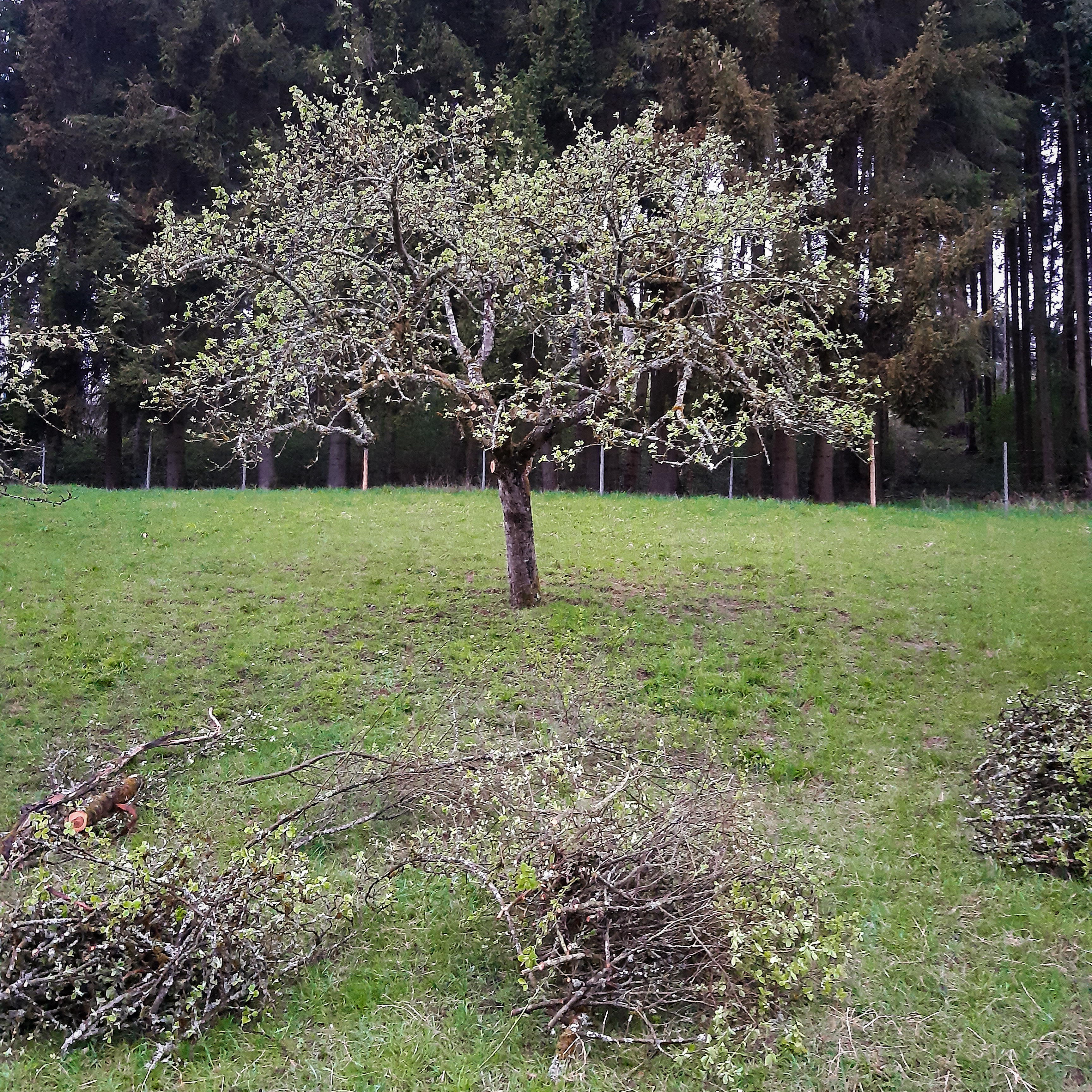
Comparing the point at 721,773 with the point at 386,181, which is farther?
the point at 386,181

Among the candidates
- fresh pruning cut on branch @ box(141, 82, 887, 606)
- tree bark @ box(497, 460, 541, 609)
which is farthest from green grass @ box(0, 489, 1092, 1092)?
fresh pruning cut on branch @ box(141, 82, 887, 606)

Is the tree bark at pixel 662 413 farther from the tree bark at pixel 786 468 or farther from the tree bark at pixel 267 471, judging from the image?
the tree bark at pixel 267 471

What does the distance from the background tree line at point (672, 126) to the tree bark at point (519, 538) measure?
797cm

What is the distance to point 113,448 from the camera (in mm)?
20766

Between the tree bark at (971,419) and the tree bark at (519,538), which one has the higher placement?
the tree bark at (971,419)

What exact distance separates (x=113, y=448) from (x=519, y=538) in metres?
15.9

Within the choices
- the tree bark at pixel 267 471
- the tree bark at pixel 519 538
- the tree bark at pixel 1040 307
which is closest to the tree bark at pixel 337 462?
the tree bark at pixel 267 471

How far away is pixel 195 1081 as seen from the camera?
3000 mm

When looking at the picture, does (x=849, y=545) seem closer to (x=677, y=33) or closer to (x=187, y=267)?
(x=187, y=267)

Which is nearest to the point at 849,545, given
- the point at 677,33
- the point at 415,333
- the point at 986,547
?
the point at 986,547

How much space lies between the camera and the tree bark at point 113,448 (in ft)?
66.7

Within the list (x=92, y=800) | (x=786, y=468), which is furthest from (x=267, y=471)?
(x=92, y=800)

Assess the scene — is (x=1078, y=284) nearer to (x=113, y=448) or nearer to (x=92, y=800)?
(x=92, y=800)

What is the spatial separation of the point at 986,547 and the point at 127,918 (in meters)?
10.9
